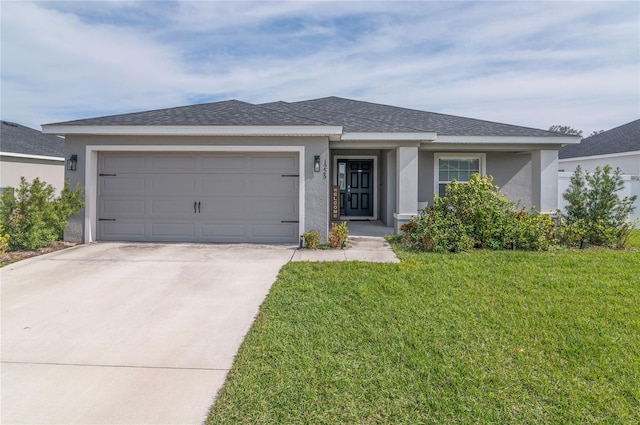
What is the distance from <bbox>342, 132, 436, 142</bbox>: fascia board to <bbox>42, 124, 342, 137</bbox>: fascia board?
1168 millimetres

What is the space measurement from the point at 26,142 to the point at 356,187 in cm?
1393

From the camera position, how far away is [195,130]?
28.0ft

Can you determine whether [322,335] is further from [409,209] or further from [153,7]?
[153,7]

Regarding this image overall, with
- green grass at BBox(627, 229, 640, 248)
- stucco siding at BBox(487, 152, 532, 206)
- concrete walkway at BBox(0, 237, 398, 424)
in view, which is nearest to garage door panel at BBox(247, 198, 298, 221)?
concrete walkway at BBox(0, 237, 398, 424)

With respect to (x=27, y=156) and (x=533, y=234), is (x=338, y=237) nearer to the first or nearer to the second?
(x=533, y=234)

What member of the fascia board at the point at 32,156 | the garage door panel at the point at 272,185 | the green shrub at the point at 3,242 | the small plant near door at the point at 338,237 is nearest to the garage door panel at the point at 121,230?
the green shrub at the point at 3,242

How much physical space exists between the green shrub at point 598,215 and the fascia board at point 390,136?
3.65 meters

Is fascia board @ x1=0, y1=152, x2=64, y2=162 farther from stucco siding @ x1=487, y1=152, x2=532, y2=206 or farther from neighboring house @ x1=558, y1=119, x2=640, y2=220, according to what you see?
neighboring house @ x1=558, y1=119, x2=640, y2=220

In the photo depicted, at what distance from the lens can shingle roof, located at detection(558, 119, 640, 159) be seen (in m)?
16.7

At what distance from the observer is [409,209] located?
9.78m

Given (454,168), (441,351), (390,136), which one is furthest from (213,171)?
(454,168)

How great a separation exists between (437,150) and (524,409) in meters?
9.95

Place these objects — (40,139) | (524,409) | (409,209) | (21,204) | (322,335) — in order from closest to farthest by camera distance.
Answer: (524,409), (322,335), (21,204), (409,209), (40,139)

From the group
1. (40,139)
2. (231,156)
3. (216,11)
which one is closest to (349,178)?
(231,156)
